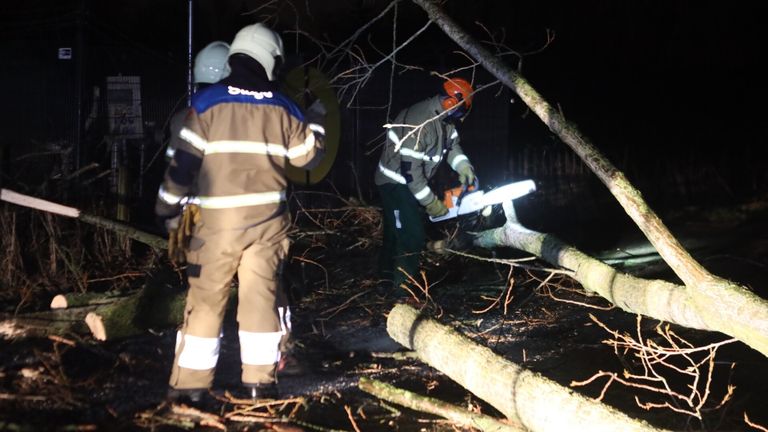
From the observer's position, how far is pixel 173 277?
213 inches

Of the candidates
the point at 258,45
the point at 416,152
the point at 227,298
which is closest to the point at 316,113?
the point at 258,45

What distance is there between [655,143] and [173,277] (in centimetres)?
933

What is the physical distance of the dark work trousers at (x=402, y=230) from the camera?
5.84 meters

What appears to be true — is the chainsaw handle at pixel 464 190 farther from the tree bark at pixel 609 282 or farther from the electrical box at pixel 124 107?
the electrical box at pixel 124 107

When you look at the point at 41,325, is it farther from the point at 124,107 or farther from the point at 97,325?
the point at 124,107

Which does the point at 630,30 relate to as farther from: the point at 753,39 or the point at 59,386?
the point at 59,386

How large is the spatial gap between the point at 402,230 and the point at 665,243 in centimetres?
249

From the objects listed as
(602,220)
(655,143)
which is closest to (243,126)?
(602,220)

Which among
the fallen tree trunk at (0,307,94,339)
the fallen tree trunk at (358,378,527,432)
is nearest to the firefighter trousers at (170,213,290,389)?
the fallen tree trunk at (358,378,527,432)

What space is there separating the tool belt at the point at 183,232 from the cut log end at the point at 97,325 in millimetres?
1015

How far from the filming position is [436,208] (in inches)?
234

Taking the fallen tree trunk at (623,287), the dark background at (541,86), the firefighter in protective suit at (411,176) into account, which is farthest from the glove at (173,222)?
the dark background at (541,86)

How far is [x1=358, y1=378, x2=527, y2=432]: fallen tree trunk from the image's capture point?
3.44 m

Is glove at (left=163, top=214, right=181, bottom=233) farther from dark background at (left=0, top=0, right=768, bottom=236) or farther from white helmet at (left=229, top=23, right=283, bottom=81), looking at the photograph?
dark background at (left=0, top=0, right=768, bottom=236)
